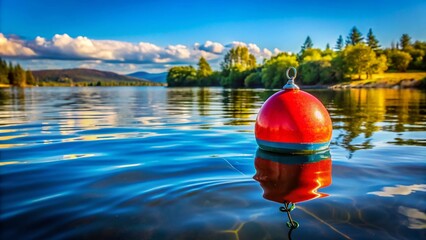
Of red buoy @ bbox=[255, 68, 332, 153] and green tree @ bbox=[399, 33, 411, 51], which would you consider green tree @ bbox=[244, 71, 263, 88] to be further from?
red buoy @ bbox=[255, 68, 332, 153]

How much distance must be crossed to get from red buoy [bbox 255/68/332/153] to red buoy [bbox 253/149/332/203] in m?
0.32

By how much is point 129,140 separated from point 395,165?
Answer: 792cm

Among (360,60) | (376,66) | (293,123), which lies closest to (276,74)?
(360,60)

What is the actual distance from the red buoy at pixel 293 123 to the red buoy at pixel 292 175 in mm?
316

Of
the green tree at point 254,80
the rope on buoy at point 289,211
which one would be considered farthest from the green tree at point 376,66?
the rope on buoy at point 289,211

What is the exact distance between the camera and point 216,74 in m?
196

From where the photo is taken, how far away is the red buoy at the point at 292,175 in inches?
244

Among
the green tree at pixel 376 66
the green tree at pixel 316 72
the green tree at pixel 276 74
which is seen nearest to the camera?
the green tree at pixel 376 66

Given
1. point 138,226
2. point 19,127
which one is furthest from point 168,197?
point 19,127

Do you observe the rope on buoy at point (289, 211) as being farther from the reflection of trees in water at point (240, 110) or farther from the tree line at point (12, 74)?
the tree line at point (12, 74)

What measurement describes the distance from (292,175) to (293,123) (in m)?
1.65

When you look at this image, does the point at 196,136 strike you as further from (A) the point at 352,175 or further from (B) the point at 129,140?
(A) the point at 352,175

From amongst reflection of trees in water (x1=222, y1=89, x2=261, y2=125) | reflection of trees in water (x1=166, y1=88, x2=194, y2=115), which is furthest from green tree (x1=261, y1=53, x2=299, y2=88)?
reflection of trees in water (x1=222, y1=89, x2=261, y2=125)

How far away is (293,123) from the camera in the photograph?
8.68 meters
